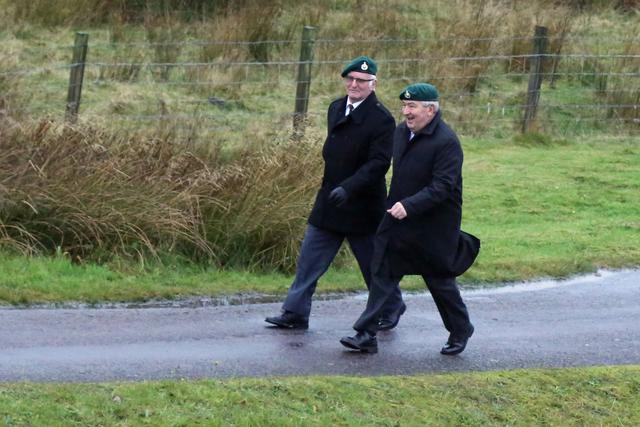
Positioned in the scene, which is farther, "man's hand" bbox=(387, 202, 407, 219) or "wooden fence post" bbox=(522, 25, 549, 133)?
"wooden fence post" bbox=(522, 25, 549, 133)

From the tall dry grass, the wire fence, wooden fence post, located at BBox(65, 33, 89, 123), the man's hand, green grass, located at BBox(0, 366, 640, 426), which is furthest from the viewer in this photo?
the wire fence

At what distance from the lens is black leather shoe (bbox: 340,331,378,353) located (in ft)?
27.9

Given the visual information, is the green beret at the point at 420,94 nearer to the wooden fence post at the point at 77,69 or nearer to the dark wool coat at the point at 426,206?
the dark wool coat at the point at 426,206

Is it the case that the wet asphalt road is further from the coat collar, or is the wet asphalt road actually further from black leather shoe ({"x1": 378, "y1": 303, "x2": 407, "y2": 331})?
the coat collar

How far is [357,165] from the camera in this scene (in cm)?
880

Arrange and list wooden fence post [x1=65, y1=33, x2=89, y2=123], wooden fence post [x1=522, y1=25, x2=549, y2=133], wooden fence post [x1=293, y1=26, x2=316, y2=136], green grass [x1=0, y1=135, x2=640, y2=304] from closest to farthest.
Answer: green grass [x1=0, y1=135, x2=640, y2=304] → wooden fence post [x1=65, y1=33, x2=89, y2=123] → wooden fence post [x1=293, y1=26, x2=316, y2=136] → wooden fence post [x1=522, y1=25, x2=549, y2=133]

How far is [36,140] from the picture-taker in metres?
11.0

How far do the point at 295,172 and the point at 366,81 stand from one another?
8.63 feet

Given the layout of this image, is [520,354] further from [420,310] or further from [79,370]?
[79,370]

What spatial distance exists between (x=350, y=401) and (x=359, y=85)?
2.21m

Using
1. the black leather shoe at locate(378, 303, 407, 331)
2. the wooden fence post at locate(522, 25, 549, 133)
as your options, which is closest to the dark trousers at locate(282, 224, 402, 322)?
the black leather shoe at locate(378, 303, 407, 331)

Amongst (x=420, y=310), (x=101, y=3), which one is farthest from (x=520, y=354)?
(x=101, y=3)

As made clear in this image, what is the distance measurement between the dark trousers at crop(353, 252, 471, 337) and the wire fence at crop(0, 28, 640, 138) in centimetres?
626

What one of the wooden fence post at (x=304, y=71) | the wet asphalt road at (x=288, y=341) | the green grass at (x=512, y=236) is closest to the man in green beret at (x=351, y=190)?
the wet asphalt road at (x=288, y=341)
